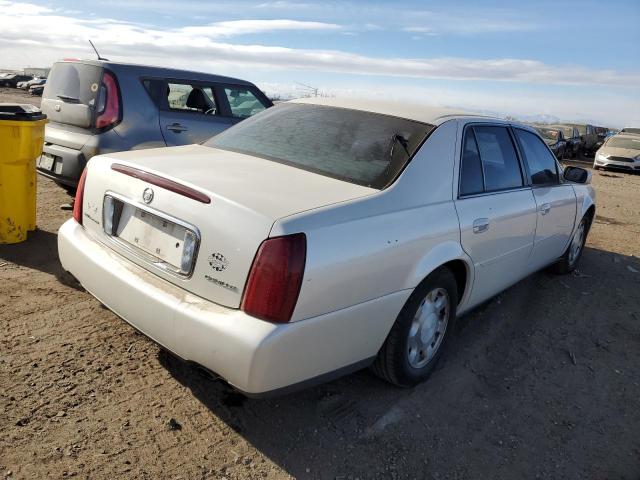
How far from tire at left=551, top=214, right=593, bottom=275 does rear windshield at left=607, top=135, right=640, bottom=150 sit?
59.7 feet

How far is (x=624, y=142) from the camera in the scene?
72.6 feet

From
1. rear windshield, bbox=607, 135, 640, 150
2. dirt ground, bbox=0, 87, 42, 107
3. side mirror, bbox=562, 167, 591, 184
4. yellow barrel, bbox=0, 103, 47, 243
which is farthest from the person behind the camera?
dirt ground, bbox=0, 87, 42, 107

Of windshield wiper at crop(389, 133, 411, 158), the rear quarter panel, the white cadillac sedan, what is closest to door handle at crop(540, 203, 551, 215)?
the white cadillac sedan

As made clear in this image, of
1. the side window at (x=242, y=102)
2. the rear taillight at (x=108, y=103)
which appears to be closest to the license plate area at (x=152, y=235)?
the rear taillight at (x=108, y=103)

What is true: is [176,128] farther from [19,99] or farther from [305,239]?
[19,99]

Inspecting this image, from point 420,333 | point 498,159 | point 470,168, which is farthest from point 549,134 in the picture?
point 420,333

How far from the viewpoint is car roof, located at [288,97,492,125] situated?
3.41 m

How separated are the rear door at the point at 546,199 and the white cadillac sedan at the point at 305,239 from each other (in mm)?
523

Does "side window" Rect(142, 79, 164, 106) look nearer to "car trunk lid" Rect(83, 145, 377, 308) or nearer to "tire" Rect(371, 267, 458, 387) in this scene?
"car trunk lid" Rect(83, 145, 377, 308)

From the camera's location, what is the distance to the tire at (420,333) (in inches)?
117

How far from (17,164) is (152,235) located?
291 cm

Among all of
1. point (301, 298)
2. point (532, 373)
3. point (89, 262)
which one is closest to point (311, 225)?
point (301, 298)

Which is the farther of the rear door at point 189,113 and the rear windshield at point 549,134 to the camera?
the rear windshield at point 549,134

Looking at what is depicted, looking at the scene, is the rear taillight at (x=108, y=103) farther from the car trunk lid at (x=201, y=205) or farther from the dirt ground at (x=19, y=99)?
the dirt ground at (x=19, y=99)
